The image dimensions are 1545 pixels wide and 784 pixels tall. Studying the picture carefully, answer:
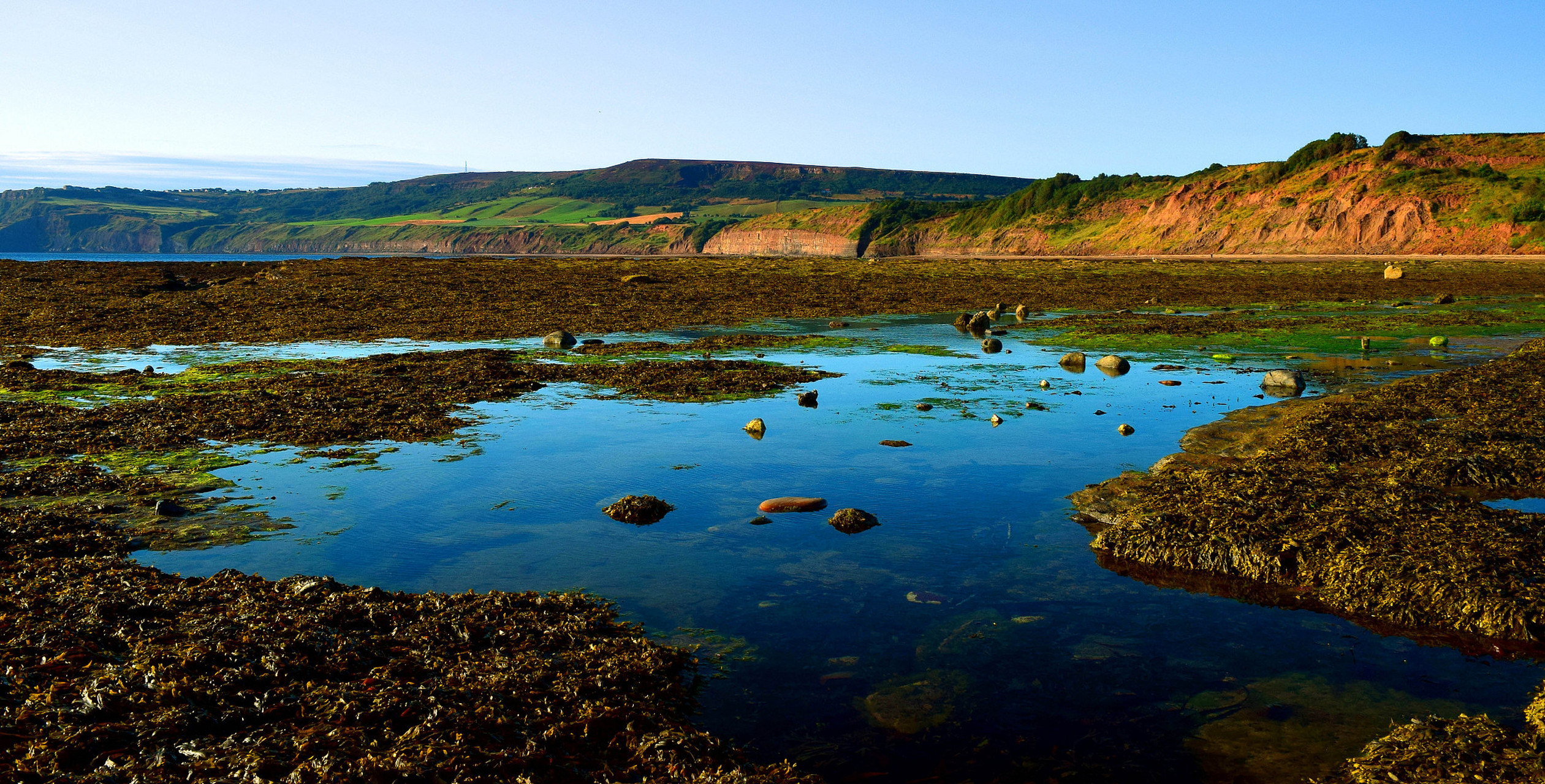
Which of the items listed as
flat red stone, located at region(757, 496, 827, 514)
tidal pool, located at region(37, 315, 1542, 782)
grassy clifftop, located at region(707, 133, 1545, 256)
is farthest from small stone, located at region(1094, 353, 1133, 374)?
grassy clifftop, located at region(707, 133, 1545, 256)

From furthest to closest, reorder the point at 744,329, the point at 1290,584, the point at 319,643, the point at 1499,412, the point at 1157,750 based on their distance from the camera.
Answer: the point at 744,329
the point at 1499,412
the point at 1290,584
the point at 319,643
the point at 1157,750

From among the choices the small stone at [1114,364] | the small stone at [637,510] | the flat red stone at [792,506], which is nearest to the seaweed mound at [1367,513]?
the flat red stone at [792,506]

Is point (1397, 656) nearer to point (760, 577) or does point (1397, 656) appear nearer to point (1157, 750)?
point (1157, 750)

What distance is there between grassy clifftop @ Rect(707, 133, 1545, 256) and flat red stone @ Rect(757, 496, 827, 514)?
106 metres

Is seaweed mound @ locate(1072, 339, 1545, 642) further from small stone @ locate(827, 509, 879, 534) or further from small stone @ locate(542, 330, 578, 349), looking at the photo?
small stone @ locate(542, 330, 578, 349)

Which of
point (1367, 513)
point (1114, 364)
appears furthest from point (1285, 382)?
point (1367, 513)

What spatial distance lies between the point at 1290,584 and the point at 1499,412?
9638mm

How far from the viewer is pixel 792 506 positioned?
11742 mm

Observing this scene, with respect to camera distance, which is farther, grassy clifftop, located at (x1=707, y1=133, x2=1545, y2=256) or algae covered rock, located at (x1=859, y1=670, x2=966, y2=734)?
grassy clifftop, located at (x1=707, y1=133, x2=1545, y2=256)

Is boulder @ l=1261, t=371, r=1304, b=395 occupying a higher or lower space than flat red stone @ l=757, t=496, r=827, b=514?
higher

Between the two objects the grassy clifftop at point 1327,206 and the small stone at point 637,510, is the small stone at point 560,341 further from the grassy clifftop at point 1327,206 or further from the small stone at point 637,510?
the grassy clifftop at point 1327,206

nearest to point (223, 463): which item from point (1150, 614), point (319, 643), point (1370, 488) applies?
point (319, 643)

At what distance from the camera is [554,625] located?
25.6 feet

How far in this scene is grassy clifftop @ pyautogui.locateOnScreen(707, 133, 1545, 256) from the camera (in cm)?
9388
